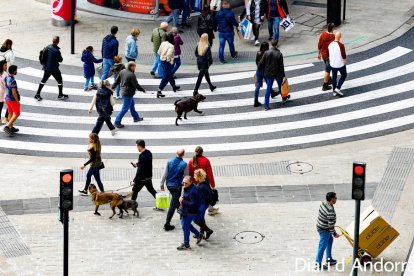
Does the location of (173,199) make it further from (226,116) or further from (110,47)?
(110,47)

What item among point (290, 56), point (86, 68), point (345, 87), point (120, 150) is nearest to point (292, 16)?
point (290, 56)

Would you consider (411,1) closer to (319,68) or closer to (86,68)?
(319,68)

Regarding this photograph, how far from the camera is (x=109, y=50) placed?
27812 mm

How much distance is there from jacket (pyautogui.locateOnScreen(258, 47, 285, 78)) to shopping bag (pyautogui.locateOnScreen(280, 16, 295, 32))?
4.75 m

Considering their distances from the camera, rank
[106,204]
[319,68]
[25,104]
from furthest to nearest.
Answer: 1. [319,68]
2. [25,104]
3. [106,204]

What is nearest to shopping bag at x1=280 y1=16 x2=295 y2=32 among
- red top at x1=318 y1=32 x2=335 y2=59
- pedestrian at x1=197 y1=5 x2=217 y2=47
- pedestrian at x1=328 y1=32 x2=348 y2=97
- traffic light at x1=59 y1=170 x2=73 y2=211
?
pedestrian at x1=197 y1=5 x2=217 y2=47

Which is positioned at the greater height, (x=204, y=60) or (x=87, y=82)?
(x=204, y=60)

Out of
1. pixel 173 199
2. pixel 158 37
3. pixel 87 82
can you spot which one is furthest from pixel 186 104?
pixel 173 199

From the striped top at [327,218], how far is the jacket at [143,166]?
13.4ft

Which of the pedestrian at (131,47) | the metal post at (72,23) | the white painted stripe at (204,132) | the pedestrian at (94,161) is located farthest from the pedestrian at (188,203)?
the metal post at (72,23)

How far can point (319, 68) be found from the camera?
29.3m

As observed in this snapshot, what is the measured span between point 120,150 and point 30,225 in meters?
4.44

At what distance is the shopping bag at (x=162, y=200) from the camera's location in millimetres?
21031

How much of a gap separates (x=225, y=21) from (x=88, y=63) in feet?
14.3
